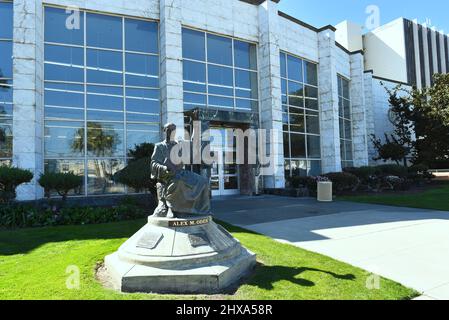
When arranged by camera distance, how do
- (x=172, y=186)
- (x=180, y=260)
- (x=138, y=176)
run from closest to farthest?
(x=180, y=260) < (x=172, y=186) < (x=138, y=176)

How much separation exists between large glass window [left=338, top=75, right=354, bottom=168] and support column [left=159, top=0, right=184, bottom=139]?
15434mm

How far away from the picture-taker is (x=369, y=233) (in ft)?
28.2

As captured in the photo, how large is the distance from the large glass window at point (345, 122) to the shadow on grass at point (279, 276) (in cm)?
2273

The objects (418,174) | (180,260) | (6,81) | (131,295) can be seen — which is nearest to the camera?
(131,295)

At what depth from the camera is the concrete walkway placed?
18.1 ft

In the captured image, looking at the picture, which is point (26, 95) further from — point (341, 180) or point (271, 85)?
point (341, 180)

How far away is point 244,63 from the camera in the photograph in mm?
20609

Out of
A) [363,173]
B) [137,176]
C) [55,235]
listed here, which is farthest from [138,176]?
[363,173]

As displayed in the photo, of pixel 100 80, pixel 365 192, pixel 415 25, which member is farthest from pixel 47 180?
pixel 415 25

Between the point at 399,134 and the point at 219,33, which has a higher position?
the point at 219,33

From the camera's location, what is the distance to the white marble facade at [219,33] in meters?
14.3

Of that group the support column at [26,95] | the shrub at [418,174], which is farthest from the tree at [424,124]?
the support column at [26,95]

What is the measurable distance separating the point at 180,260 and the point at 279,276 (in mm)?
1580
